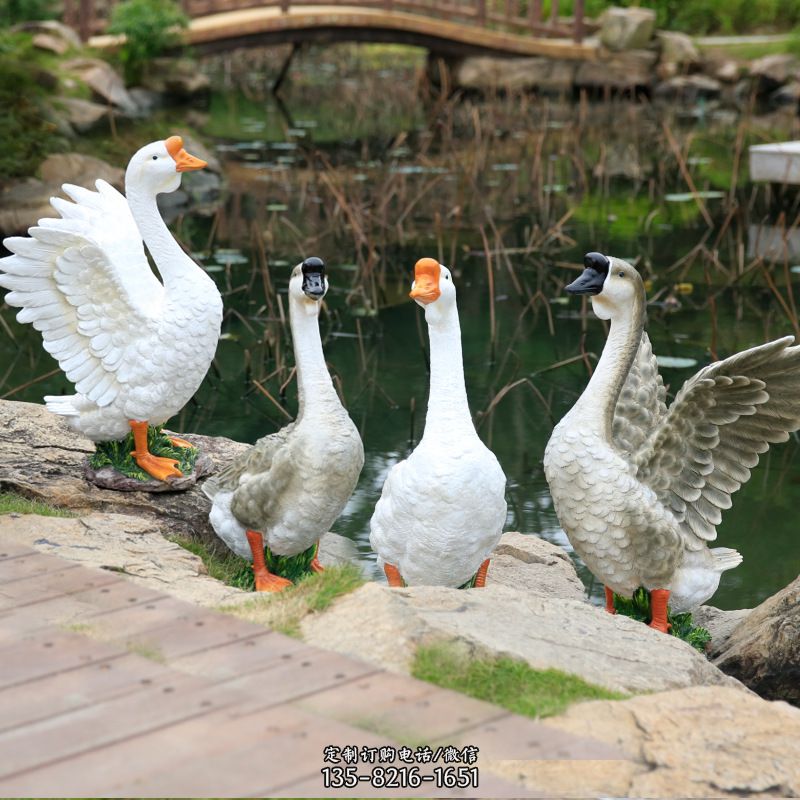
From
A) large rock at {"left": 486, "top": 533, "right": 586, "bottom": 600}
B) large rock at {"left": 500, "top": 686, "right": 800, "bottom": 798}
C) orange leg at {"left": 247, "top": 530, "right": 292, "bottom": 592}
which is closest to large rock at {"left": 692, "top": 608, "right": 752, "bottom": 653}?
large rock at {"left": 486, "top": 533, "right": 586, "bottom": 600}

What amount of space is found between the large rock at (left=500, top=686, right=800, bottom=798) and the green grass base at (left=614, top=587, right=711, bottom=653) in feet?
5.45

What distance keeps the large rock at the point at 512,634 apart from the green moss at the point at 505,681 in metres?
0.04

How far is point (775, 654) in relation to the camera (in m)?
5.18

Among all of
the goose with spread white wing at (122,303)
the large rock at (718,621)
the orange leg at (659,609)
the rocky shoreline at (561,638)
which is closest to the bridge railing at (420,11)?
the goose with spread white wing at (122,303)

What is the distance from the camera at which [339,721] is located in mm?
3020

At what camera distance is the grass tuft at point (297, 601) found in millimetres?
3750

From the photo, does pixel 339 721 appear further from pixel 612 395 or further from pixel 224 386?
pixel 224 386

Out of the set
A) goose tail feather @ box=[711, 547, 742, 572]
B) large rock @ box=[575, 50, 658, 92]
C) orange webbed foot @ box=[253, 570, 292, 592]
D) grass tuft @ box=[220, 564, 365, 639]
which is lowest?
large rock @ box=[575, 50, 658, 92]

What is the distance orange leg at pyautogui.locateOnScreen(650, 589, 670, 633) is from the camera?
517 cm

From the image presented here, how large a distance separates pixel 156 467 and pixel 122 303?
0.78m

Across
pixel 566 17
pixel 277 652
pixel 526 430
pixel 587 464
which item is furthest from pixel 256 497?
pixel 566 17

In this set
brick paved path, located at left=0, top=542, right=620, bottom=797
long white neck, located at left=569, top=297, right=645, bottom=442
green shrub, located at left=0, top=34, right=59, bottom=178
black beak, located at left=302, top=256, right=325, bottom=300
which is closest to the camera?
brick paved path, located at left=0, top=542, right=620, bottom=797

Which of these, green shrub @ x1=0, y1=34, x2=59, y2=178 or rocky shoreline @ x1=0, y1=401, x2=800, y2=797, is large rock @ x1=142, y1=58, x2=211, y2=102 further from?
rocky shoreline @ x1=0, y1=401, x2=800, y2=797

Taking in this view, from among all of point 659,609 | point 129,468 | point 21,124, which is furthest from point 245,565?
point 21,124
